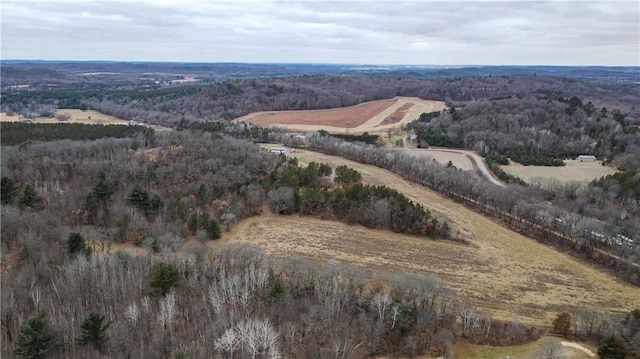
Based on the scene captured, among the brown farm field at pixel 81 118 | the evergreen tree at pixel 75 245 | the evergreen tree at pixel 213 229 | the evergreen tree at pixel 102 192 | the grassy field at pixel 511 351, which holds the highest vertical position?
the brown farm field at pixel 81 118

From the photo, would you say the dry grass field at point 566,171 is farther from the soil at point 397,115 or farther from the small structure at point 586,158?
the soil at point 397,115

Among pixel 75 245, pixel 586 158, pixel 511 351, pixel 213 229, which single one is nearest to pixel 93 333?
pixel 75 245

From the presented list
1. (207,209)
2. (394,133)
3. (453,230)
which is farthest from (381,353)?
(394,133)

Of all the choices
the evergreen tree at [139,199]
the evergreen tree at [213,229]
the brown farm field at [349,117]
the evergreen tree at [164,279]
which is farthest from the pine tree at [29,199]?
the brown farm field at [349,117]

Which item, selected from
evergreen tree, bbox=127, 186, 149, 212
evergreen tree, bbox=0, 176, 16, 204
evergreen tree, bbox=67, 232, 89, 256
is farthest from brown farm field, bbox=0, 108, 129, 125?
evergreen tree, bbox=67, 232, 89, 256

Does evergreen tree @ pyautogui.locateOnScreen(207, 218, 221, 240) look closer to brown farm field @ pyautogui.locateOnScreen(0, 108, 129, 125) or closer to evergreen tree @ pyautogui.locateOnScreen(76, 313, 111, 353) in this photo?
evergreen tree @ pyautogui.locateOnScreen(76, 313, 111, 353)

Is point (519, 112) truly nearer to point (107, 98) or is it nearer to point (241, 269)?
point (241, 269)
